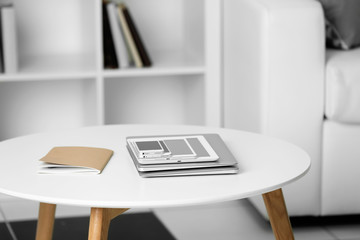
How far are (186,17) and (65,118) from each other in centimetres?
58

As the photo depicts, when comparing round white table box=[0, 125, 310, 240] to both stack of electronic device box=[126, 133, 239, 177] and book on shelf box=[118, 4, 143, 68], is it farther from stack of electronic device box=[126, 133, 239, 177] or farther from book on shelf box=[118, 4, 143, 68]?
book on shelf box=[118, 4, 143, 68]

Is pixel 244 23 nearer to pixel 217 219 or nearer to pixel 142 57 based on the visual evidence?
pixel 142 57

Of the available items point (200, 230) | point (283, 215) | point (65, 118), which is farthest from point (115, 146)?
point (65, 118)

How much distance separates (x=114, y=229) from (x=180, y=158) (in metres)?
0.75

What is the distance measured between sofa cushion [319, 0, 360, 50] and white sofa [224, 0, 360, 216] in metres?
0.13

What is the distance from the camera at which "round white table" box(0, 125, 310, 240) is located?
1.10 metres

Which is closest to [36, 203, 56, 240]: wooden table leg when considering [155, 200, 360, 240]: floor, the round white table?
the round white table

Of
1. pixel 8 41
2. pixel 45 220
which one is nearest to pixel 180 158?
pixel 45 220

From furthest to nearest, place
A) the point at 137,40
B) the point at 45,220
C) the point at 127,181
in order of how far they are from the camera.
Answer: the point at 137,40 < the point at 45,220 < the point at 127,181

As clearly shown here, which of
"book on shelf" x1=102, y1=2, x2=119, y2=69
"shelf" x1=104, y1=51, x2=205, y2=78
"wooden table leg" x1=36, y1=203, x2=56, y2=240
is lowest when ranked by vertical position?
"wooden table leg" x1=36, y1=203, x2=56, y2=240

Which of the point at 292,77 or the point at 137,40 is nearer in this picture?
the point at 292,77

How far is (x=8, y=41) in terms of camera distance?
2209 millimetres

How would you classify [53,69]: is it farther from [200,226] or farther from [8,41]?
[200,226]

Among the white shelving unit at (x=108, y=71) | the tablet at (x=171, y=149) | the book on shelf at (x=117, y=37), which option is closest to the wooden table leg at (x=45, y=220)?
the tablet at (x=171, y=149)
